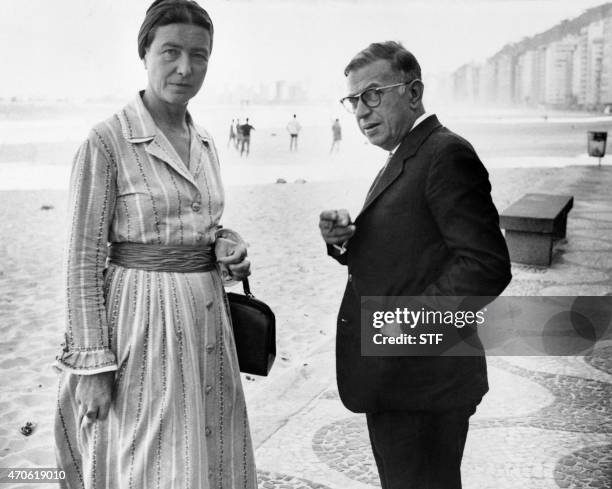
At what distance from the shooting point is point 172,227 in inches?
69.0

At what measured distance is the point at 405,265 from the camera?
5.77ft

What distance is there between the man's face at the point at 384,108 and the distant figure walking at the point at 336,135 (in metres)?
18.9

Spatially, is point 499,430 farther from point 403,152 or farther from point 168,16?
point 168,16

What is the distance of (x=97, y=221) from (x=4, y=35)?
5.36 metres

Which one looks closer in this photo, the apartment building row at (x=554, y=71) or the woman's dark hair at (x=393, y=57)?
the woman's dark hair at (x=393, y=57)

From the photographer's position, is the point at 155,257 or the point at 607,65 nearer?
the point at 155,257

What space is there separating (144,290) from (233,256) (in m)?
0.24

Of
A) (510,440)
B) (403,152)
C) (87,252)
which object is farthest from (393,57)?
(510,440)

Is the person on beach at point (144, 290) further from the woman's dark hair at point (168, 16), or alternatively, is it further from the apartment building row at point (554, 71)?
A: the apartment building row at point (554, 71)

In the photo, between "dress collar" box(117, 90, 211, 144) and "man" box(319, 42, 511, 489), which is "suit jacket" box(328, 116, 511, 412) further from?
"dress collar" box(117, 90, 211, 144)

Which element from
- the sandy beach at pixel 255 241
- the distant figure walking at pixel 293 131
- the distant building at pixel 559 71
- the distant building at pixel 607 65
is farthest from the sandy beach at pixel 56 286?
the distant figure walking at pixel 293 131

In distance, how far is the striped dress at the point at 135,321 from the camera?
1.67m

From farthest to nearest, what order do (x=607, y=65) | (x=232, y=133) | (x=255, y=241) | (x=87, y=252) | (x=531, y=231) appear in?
A: 1. (x=232, y=133)
2. (x=607, y=65)
3. (x=255, y=241)
4. (x=531, y=231)
5. (x=87, y=252)

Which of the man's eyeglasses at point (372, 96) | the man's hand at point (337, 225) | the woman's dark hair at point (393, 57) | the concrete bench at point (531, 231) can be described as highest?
Result: the woman's dark hair at point (393, 57)
